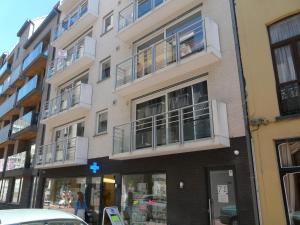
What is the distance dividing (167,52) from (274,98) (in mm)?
4268

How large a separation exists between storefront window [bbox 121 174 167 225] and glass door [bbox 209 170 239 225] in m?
Result: 1.95

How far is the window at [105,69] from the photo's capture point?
49.3 feet

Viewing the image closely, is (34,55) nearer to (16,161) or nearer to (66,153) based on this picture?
(16,161)

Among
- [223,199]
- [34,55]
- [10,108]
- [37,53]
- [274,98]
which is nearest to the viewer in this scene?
[274,98]

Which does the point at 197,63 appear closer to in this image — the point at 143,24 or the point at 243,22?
the point at 243,22

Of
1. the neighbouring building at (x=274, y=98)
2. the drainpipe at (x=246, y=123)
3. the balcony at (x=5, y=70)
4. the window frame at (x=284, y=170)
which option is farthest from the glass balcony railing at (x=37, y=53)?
the window frame at (x=284, y=170)

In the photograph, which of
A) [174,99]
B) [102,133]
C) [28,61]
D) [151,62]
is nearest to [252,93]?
[174,99]

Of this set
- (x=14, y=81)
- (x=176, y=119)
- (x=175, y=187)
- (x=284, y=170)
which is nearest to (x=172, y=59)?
(x=176, y=119)

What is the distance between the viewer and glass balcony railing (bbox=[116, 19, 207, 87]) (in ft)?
32.2

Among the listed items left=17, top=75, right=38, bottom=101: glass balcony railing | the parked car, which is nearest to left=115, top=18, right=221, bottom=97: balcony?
the parked car

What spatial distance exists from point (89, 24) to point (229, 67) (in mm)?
11117

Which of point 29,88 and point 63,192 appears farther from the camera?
point 29,88

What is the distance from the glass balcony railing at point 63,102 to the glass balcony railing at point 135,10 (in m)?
3.87

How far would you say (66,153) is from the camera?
47.8ft
